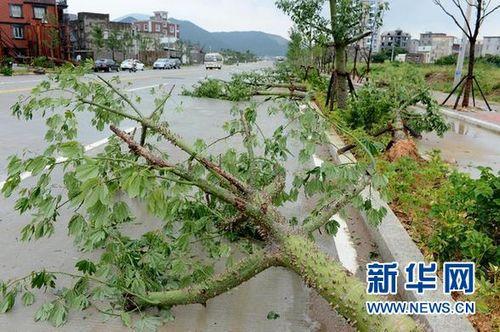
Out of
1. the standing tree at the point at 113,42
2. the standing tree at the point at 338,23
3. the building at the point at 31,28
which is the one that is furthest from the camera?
the standing tree at the point at 113,42

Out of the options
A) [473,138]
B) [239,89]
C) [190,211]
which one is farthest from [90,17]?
[190,211]

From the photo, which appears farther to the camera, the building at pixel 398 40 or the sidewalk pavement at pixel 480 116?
the building at pixel 398 40

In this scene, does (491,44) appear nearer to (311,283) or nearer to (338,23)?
(338,23)

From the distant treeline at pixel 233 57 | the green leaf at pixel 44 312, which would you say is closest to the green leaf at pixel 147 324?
the green leaf at pixel 44 312

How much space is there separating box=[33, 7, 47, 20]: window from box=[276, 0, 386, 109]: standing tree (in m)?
44.3

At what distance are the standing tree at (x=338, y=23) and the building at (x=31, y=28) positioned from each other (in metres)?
40.0

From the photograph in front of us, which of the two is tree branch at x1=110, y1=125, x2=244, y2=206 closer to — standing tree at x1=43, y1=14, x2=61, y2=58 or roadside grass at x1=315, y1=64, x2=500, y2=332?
roadside grass at x1=315, y1=64, x2=500, y2=332

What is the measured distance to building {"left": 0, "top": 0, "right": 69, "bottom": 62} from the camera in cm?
4531

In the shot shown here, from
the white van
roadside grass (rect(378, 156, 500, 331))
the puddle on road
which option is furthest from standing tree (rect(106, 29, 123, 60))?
roadside grass (rect(378, 156, 500, 331))

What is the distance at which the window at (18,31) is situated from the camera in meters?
45.9

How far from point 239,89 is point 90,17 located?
59.8 meters

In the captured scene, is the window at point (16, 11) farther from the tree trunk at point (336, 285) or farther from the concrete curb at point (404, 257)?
the tree trunk at point (336, 285)

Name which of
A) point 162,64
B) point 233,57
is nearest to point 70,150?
point 162,64

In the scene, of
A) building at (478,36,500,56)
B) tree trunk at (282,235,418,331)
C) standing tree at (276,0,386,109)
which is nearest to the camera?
tree trunk at (282,235,418,331)
